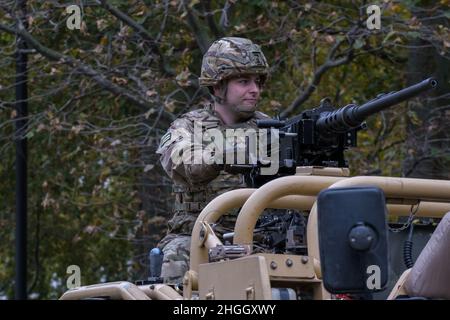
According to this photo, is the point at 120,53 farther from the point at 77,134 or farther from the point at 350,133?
the point at 350,133

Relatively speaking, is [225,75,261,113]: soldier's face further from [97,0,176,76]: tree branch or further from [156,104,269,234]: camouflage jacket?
[97,0,176,76]: tree branch

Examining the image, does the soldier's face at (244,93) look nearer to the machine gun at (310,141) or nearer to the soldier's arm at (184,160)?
the soldier's arm at (184,160)

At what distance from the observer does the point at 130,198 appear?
1341cm

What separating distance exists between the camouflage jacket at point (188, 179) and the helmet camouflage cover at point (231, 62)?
0.28 m

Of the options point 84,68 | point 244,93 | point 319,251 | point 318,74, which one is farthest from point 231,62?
point 84,68

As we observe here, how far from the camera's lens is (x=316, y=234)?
16.4 ft

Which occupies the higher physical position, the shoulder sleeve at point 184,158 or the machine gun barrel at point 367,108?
the machine gun barrel at point 367,108

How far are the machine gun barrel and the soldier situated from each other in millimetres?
666

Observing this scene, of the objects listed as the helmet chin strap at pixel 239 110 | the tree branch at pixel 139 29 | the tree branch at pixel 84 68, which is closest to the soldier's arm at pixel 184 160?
the helmet chin strap at pixel 239 110

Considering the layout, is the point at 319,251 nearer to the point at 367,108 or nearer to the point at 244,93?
the point at 367,108

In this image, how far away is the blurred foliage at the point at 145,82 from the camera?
39.0 ft

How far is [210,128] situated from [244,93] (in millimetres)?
327

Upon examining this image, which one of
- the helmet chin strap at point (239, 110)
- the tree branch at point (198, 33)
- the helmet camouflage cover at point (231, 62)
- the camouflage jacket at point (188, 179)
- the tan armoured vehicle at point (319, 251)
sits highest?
the tree branch at point (198, 33)

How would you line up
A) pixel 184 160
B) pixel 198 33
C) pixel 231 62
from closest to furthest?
pixel 184 160 → pixel 231 62 → pixel 198 33
